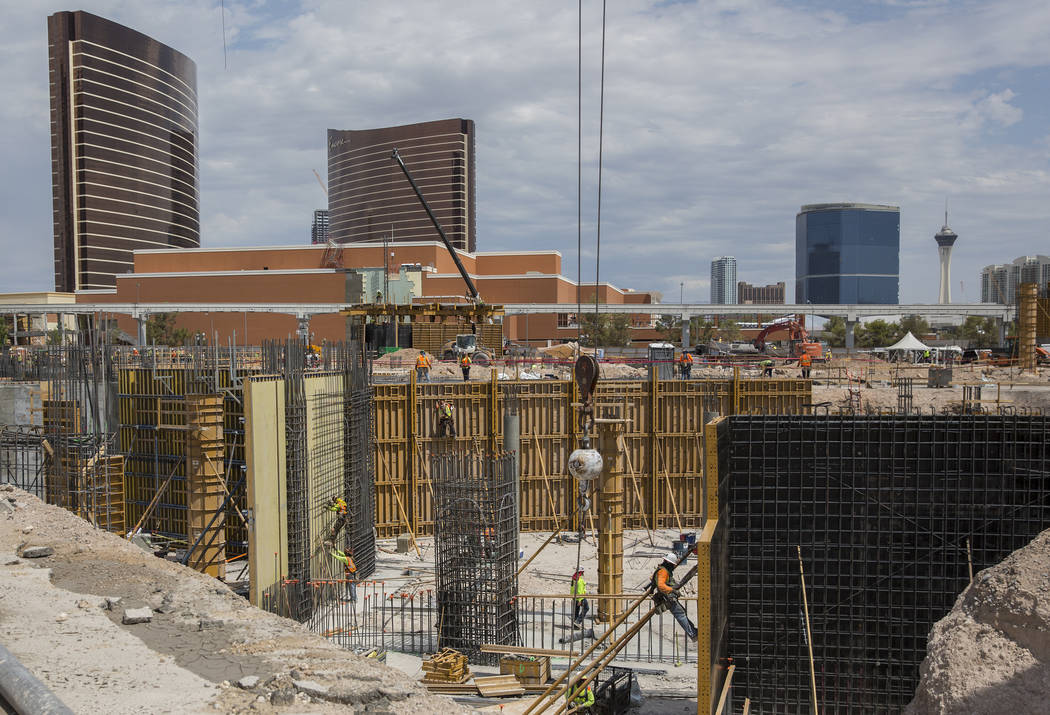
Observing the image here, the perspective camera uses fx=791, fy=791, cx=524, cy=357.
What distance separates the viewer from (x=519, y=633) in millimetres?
13117

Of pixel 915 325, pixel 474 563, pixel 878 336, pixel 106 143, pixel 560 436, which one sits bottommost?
pixel 474 563

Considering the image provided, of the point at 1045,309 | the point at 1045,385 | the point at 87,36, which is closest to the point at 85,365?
the point at 1045,385

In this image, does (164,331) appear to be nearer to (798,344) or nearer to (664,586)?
(798,344)

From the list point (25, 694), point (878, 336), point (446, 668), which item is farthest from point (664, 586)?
point (878, 336)

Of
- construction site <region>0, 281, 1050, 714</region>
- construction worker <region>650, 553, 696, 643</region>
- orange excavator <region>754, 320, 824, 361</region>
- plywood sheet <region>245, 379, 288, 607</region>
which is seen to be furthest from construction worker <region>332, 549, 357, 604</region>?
orange excavator <region>754, 320, 824, 361</region>

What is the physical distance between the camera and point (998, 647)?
7.72 metres

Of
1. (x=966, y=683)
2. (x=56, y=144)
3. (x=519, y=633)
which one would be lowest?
(x=519, y=633)

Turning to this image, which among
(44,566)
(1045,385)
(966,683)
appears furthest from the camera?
(1045,385)

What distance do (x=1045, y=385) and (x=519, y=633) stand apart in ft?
78.3

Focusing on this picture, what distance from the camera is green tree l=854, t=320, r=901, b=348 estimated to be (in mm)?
Answer: 88000

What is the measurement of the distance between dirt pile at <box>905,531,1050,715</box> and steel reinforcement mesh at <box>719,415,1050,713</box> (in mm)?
2848

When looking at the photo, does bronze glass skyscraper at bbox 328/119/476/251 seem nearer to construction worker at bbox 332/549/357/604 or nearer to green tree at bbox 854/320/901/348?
green tree at bbox 854/320/901/348

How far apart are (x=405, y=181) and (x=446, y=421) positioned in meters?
120

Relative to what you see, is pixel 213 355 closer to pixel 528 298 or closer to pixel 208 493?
pixel 208 493
